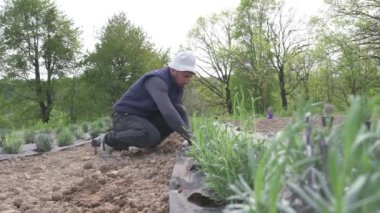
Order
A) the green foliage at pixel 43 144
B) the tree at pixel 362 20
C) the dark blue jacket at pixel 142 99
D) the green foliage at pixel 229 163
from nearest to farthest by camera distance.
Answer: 1. the green foliage at pixel 229 163
2. the dark blue jacket at pixel 142 99
3. the green foliage at pixel 43 144
4. the tree at pixel 362 20

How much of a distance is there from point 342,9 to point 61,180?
18083mm

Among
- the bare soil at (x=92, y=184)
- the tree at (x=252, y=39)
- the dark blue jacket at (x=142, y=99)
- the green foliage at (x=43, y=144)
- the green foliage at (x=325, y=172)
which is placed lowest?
the bare soil at (x=92, y=184)

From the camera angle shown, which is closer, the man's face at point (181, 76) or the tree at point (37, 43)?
the man's face at point (181, 76)

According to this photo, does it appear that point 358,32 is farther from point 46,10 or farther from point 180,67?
point 180,67

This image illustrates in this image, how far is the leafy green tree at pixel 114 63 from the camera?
62.6ft

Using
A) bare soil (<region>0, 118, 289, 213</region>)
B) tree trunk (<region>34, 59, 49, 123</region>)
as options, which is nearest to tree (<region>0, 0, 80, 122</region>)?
tree trunk (<region>34, 59, 49, 123</region>)

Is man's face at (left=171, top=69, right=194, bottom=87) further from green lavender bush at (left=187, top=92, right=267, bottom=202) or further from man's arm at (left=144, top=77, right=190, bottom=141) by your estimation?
green lavender bush at (left=187, top=92, right=267, bottom=202)

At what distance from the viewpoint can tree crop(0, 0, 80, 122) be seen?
19.0m

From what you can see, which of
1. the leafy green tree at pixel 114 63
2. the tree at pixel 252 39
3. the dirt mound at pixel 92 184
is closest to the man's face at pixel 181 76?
the dirt mound at pixel 92 184

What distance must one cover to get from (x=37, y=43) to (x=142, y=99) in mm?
17554

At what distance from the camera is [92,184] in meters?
2.66

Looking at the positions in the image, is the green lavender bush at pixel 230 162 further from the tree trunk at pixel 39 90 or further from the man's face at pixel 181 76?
the tree trunk at pixel 39 90

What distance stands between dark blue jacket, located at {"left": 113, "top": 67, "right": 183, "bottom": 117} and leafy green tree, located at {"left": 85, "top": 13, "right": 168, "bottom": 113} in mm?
15095

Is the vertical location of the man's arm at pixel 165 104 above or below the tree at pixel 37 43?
below
